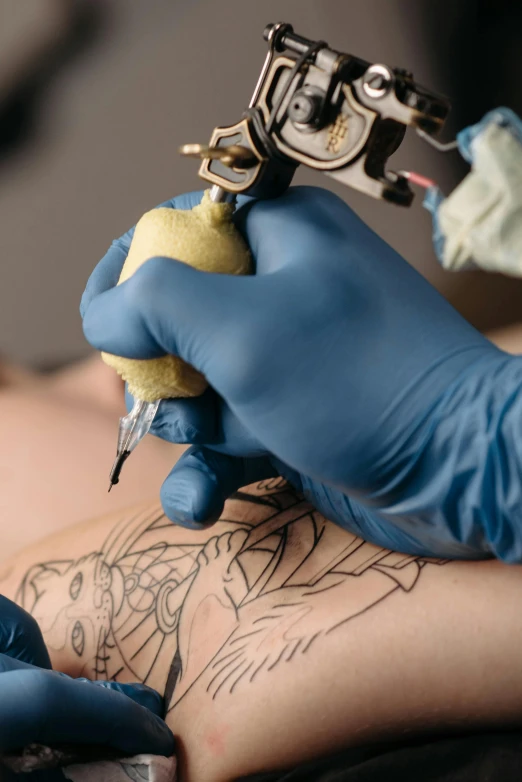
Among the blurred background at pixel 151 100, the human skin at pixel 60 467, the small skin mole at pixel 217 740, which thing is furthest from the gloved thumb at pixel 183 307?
the blurred background at pixel 151 100

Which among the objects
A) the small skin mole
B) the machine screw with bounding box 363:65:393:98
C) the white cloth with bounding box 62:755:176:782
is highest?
the machine screw with bounding box 363:65:393:98

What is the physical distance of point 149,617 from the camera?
973 millimetres

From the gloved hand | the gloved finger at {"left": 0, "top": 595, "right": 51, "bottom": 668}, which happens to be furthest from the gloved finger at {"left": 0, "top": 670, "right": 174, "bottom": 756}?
the gloved finger at {"left": 0, "top": 595, "right": 51, "bottom": 668}

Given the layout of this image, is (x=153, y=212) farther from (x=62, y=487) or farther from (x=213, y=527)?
(x=62, y=487)

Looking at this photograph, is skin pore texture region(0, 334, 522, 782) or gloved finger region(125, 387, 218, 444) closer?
skin pore texture region(0, 334, 522, 782)

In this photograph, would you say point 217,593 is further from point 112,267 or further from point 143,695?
point 112,267

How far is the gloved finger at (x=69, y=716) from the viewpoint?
0.71m

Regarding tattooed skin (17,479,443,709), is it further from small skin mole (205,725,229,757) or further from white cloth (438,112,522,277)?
white cloth (438,112,522,277)

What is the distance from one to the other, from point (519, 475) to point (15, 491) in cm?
111

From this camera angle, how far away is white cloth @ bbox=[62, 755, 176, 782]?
80 centimetres

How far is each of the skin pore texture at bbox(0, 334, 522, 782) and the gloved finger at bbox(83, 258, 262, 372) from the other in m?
0.34

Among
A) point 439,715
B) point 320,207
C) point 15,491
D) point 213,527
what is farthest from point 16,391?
point 439,715

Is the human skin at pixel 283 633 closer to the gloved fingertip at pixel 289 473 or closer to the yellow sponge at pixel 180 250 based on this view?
the gloved fingertip at pixel 289 473

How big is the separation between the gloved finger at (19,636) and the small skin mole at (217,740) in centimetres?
27
